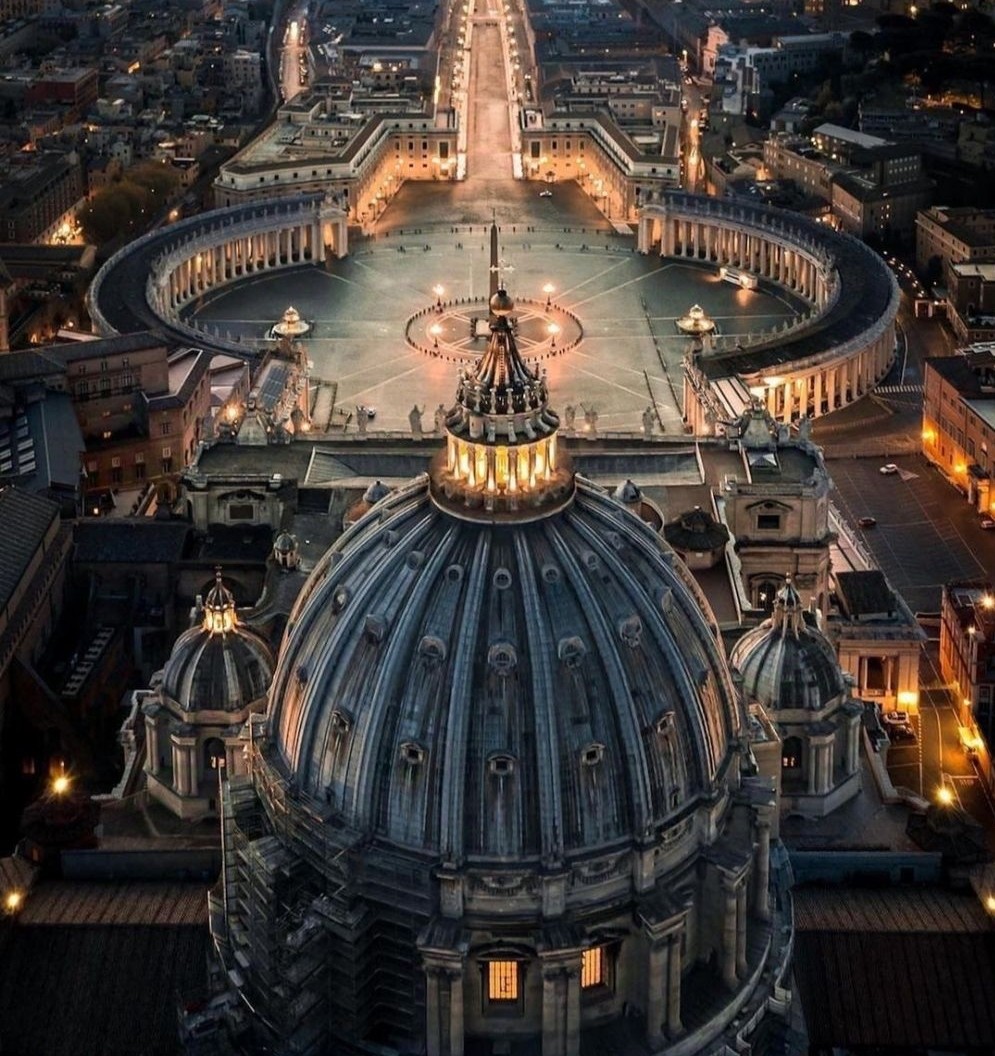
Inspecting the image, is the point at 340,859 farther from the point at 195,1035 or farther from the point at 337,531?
the point at 337,531

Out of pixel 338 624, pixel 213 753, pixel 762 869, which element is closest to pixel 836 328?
pixel 213 753

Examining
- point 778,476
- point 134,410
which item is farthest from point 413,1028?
point 134,410

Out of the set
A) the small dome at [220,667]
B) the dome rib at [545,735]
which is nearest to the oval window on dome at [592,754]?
the dome rib at [545,735]

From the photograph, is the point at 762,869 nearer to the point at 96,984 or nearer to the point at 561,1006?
the point at 561,1006

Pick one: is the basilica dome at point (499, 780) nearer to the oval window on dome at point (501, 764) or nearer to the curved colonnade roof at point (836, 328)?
the oval window on dome at point (501, 764)

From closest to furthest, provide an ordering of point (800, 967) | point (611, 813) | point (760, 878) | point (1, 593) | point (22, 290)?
1. point (611, 813)
2. point (760, 878)
3. point (800, 967)
4. point (1, 593)
5. point (22, 290)

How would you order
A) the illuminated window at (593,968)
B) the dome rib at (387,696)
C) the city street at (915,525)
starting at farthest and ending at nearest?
the city street at (915,525), the illuminated window at (593,968), the dome rib at (387,696)
